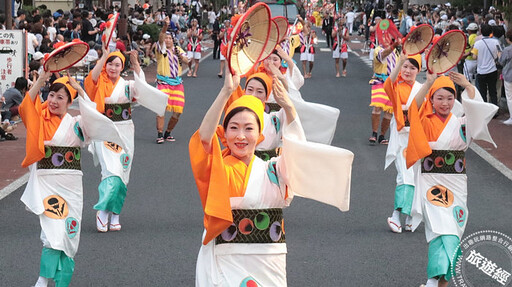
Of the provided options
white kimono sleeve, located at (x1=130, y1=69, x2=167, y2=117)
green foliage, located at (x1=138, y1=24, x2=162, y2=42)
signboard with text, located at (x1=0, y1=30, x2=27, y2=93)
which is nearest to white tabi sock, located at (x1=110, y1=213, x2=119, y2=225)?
white kimono sleeve, located at (x1=130, y1=69, x2=167, y2=117)

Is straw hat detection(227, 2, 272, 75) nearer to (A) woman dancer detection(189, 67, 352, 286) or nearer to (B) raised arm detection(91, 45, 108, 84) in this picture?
(A) woman dancer detection(189, 67, 352, 286)

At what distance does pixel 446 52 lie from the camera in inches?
289

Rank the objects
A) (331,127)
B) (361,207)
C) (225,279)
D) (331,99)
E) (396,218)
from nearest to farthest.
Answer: (225,279)
(331,127)
(396,218)
(361,207)
(331,99)

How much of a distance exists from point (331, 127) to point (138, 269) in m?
2.67

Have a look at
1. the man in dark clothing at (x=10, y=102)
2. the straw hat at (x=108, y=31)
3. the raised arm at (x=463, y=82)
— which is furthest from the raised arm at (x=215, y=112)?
the man in dark clothing at (x=10, y=102)

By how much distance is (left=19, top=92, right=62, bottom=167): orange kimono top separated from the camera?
24.5 feet

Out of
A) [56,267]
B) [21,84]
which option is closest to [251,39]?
[56,267]

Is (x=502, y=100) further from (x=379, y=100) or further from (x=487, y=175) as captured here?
(x=487, y=175)

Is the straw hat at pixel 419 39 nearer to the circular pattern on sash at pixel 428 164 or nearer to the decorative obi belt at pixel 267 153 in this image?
the circular pattern on sash at pixel 428 164

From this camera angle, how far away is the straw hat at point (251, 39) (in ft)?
16.9

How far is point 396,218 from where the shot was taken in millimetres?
9797

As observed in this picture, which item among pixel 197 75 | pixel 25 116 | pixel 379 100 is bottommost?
pixel 197 75

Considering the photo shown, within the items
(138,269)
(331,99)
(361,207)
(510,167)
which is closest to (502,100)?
(331,99)

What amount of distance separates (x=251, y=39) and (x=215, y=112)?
54 cm
